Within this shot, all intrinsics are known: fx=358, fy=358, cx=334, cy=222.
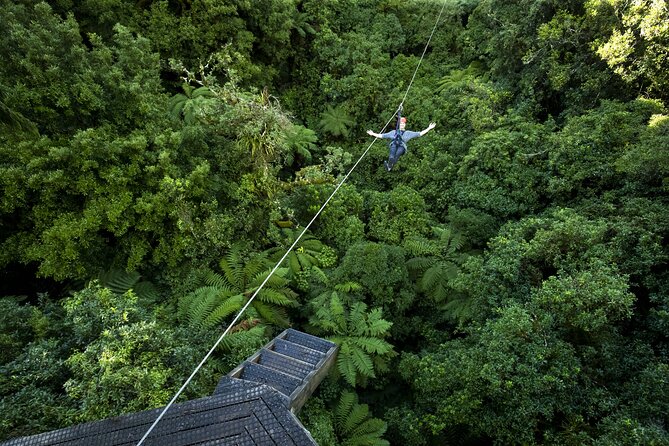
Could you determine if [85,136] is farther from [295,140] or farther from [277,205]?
[295,140]

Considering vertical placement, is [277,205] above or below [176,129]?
below

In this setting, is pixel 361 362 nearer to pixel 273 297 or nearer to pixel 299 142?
pixel 273 297

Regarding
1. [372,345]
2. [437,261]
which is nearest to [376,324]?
[372,345]

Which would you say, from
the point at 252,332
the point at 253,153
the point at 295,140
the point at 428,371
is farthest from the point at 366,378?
the point at 295,140

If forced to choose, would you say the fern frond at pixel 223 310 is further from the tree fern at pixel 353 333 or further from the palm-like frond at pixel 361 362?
the palm-like frond at pixel 361 362

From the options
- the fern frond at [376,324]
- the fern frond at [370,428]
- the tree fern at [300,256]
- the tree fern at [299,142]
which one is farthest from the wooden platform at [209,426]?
the tree fern at [299,142]

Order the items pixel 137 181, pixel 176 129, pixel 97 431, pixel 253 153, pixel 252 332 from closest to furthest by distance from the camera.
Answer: pixel 97 431 → pixel 252 332 → pixel 137 181 → pixel 176 129 → pixel 253 153
